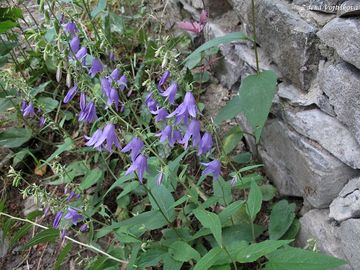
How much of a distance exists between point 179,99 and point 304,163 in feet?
3.21

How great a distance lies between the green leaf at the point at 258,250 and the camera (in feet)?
4.92

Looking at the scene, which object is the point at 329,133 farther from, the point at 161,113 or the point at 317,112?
the point at 161,113

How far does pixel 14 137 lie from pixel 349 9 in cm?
213

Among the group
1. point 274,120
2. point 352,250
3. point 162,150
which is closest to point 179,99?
point 162,150

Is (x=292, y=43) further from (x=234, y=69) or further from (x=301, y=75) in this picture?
(x=234, y=69)

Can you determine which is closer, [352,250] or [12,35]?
[352,250]

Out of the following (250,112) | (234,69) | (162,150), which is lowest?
(162,150)

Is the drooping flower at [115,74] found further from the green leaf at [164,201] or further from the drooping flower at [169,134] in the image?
the green leaf at [164,201]

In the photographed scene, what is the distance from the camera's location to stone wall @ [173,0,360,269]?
5.55 ft

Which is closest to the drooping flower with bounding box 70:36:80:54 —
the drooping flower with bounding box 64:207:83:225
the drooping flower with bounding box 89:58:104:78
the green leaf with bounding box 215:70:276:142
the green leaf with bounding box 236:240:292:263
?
the drooping flower with bounding box 89:58:104:78

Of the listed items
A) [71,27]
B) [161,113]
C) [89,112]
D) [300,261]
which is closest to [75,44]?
[71,27]

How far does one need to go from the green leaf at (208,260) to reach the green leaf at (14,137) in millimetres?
1749

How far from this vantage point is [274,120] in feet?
7.18

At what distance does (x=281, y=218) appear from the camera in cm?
210
